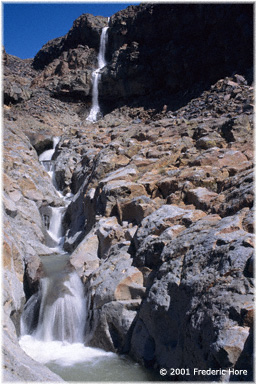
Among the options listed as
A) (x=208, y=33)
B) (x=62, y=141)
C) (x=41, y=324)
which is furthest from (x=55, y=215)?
(x=208, y=33)

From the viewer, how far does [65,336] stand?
328 inches

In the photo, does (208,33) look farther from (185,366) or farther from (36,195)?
(185,366)

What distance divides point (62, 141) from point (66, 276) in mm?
18010

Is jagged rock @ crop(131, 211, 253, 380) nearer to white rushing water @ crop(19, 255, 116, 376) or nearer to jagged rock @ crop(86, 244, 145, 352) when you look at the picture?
jagged rock @ crop(86, 244, 145, 352)

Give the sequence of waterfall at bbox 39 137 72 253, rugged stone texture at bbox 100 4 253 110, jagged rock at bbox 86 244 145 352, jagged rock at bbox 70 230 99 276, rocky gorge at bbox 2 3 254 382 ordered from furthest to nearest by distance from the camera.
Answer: rugged stone texture at bbox 100 4 253 110 → waterfall at bbox 39 137 72 253 → jagged rock at bbox 70 230 99 276 → jagged rock at bbox 86 244 145 352 → rocky gorge at bbox 2 3 254 382

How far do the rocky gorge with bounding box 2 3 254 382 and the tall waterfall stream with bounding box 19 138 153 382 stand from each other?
0.91ft

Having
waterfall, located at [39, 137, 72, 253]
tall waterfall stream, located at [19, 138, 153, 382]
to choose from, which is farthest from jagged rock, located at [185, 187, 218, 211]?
waterfall, located at [39, 137, 72, 253]

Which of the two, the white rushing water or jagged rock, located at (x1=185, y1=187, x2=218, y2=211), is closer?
the white rushing water

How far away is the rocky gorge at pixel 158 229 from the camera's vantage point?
16.5 feet

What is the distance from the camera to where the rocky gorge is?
5.04m

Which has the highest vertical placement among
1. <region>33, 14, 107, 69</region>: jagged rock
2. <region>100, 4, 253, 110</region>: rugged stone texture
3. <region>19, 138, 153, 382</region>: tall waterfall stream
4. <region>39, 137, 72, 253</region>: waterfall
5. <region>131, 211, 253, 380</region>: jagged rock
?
<region>33, 14, 107, 69</region>: jagged rock

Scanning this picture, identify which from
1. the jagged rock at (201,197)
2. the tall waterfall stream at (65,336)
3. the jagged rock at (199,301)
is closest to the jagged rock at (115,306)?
the tall waterfall stream at (65,336)

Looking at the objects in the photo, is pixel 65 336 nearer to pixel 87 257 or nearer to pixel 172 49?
pixel 87 257

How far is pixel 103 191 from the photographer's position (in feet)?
39.8
